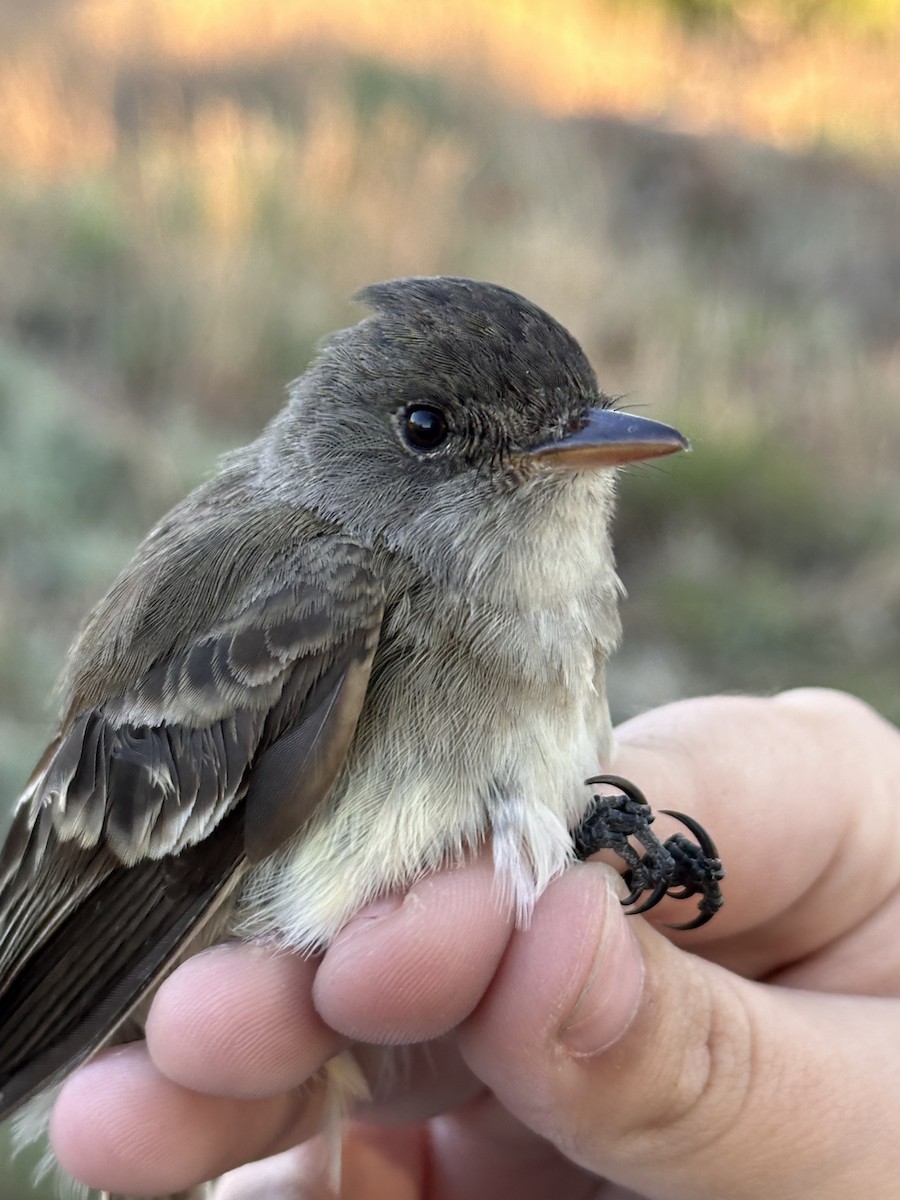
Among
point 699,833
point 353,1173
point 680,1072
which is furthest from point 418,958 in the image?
point 353,1173

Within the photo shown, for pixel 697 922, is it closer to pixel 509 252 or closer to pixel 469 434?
pixel 469 434

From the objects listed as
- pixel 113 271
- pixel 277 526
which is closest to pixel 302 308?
pixel 113 271

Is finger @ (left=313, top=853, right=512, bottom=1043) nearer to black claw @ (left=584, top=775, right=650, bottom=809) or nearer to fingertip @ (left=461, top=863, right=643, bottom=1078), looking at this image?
fingertip @ (left=461, top=863, right=643, bottom=1078)

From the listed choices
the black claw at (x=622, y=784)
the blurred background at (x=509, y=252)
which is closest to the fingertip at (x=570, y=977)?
the black claw at (x=622, y=784)

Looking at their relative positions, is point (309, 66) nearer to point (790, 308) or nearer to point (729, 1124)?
point (790, 308)

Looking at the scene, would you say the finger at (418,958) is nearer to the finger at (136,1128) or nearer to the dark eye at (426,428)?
the finger at (136,1128)

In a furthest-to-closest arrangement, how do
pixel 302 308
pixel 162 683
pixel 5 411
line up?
pixel 302 308, pixel 5 411, pixel 162 683

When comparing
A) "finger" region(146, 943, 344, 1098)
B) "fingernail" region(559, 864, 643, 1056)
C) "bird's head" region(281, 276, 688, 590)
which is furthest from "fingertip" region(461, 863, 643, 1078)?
"bird's head" region(281, 276, 688, 590)
